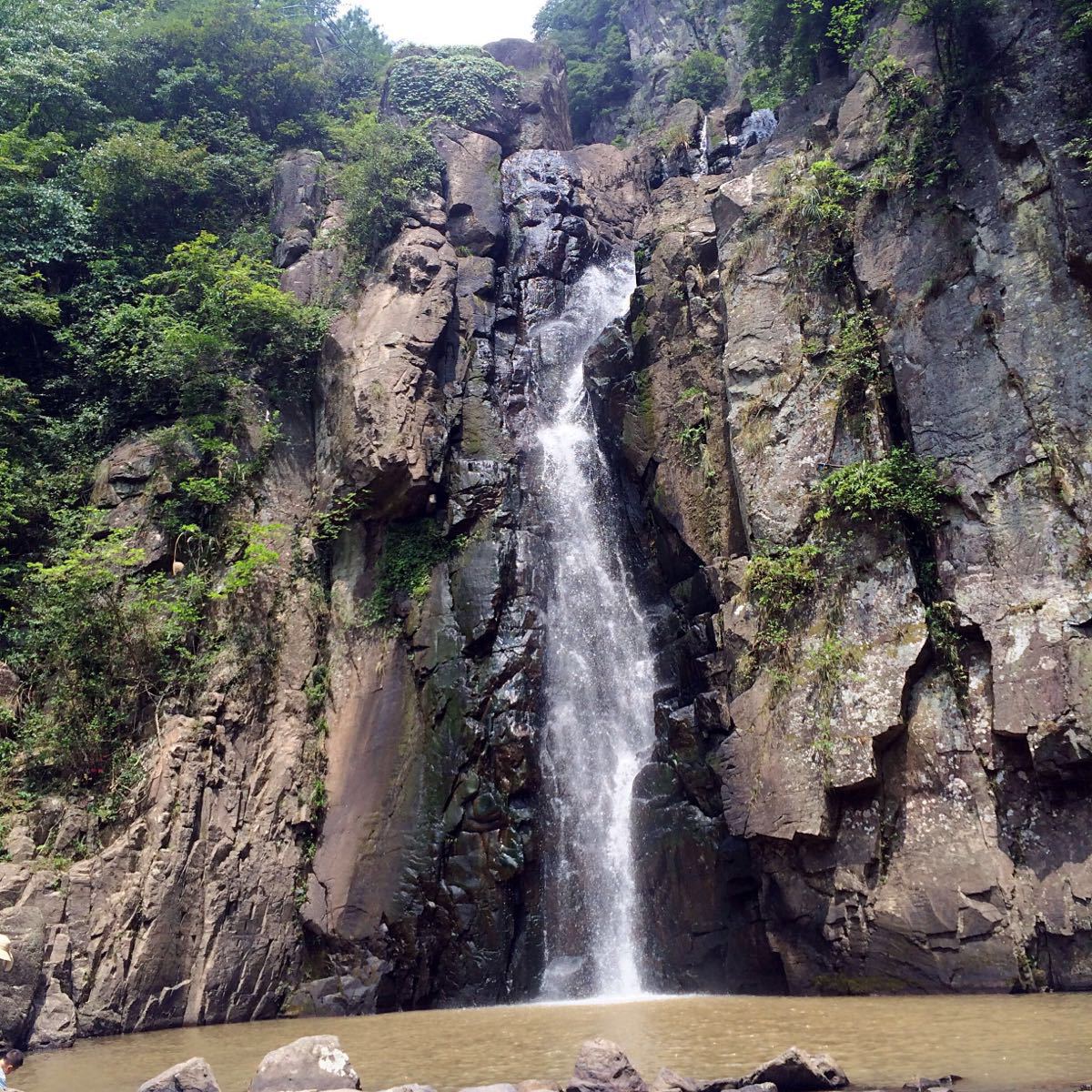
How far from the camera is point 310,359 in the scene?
67.2 feet

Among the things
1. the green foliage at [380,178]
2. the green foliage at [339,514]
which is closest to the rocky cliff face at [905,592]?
the green foliage at [339,514]

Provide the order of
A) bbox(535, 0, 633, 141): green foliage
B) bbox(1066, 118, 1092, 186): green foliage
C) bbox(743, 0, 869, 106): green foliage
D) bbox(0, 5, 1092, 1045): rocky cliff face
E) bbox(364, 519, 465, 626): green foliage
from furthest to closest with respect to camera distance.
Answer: bbox(535, 0, 633, 141): green foliage → bbox(743, 0, 869, 106): green foliage → bbox(364, 519, 465, 626): green foliage → bbox(1066, 118, 1092, 186): green foliage → bbox(0, 5, 1092, 1045): rocky cliff face

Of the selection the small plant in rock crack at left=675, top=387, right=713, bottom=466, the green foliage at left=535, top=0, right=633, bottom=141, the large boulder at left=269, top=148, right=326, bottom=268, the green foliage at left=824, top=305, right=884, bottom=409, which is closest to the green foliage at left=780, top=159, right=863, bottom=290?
the green foliage at left=824, top=305, right=884, bottom=409

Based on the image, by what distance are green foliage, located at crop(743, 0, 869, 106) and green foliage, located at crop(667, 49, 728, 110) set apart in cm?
843

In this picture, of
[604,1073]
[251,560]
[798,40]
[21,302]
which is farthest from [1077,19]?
[21,302]

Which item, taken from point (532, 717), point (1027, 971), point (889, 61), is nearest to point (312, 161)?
point (889, 61)

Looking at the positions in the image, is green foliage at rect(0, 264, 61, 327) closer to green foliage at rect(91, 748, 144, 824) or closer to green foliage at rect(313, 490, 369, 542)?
green foliage at rect(313, 490, 369, 542)

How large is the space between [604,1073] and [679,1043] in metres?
2.27

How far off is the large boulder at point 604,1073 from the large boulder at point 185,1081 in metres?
2.85

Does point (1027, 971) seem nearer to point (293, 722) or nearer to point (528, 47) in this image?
point (293, 722)

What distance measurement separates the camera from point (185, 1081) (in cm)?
668

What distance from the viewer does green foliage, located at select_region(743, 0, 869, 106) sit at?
18.4 m

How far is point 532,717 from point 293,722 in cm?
437

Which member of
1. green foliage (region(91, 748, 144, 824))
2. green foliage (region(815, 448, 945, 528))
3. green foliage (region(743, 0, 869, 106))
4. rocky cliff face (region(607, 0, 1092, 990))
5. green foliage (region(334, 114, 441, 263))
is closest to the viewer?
rocky cliff face (region(607, 0, 1092, 990))
